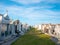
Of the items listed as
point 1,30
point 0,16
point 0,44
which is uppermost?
point 0,16

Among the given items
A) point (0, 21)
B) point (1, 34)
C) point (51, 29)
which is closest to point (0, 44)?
point (1, 34)

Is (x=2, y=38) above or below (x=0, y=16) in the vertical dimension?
below

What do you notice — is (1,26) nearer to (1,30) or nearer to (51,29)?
(1,30)

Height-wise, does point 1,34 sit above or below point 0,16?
below

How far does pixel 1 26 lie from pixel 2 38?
103 inches

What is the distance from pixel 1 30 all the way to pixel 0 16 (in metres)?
4.26

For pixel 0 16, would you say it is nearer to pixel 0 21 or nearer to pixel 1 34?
pixel 0 21

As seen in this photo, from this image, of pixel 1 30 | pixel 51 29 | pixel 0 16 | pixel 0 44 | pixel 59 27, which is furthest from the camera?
pixel 51 29

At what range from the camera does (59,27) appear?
59.4 metres

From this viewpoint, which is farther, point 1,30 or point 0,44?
point 1,30

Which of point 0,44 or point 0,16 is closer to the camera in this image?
point 0,44

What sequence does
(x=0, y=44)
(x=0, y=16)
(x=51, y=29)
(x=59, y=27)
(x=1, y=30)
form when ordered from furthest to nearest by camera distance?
(x=51, y=29) < (x=59, y=27) < (x=0, y=16) < (x=1, y=30) < (x=0, y=44)

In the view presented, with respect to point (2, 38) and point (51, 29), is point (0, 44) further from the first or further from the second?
point (51, 29)

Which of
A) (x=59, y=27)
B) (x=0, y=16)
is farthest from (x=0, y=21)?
(x=59, y=27)
